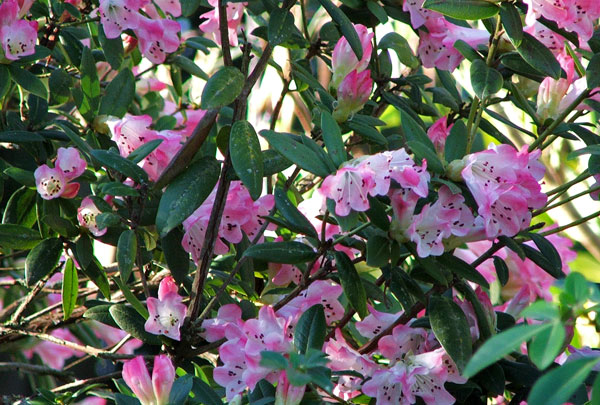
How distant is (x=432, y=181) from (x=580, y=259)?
1654 millimetres

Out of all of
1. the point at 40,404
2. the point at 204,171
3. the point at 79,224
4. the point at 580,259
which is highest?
the point at 204,171

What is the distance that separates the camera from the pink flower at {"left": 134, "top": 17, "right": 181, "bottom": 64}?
3.65 feet

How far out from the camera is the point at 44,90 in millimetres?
1063

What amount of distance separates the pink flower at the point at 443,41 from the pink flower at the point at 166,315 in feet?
1.61

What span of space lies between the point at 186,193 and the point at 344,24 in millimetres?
279

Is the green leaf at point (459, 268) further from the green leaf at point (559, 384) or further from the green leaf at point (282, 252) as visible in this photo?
the green leaf at point (559, 384)

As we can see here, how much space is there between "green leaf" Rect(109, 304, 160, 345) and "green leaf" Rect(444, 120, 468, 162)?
0.43 meters

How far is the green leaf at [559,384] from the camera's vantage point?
49 centimetres

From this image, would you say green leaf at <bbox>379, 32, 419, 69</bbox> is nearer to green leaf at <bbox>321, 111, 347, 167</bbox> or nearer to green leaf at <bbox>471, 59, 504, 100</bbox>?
green leaf at <bbox>471, 59, 504, 100</bbox>

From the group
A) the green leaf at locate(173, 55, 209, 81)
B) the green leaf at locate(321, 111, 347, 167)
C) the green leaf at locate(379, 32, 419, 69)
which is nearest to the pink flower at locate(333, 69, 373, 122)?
the green leaf at locate(321, 111, 347, 167)

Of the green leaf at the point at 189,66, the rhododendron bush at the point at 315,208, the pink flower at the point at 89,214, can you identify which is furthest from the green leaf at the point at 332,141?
the green leaf at the point at 189,66

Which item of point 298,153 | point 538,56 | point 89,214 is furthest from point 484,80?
point 89,214

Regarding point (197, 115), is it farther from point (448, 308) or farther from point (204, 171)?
point (448, 308)

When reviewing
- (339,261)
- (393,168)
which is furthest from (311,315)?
(393,168)
